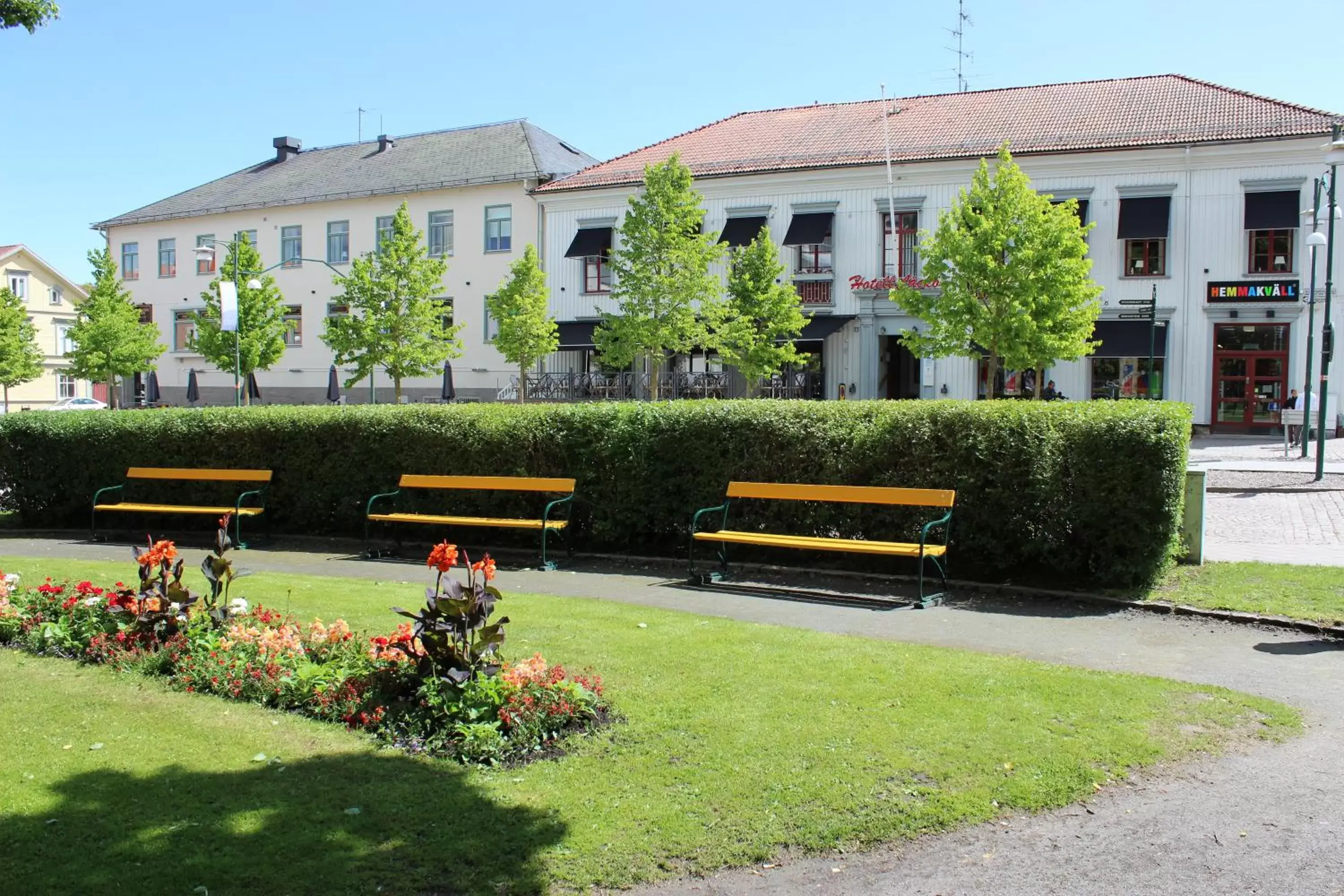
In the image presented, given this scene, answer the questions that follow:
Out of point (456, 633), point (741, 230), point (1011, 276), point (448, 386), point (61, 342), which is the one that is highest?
point (741, 230)

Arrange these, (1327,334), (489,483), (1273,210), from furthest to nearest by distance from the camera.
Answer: (1273,210) < (1327,334) < (489,483)

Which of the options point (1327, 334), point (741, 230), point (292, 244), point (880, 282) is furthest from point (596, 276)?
point (1327, 334)

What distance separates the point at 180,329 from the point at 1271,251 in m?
44.6

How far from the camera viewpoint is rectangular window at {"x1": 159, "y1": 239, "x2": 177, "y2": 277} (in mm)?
51000

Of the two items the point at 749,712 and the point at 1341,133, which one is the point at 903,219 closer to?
the point at 1341,133

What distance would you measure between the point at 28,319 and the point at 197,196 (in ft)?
44.2

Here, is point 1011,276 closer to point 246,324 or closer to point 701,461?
point 701,461

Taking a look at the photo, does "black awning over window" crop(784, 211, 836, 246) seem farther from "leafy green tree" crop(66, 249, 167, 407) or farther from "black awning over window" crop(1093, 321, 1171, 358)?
"leafy green tree" crop(66, 249, 167, 407)

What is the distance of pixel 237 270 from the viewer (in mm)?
40594

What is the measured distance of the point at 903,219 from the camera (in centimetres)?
3628

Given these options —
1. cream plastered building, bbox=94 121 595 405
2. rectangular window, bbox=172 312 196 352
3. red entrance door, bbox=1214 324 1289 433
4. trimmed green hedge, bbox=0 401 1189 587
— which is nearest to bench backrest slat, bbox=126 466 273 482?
trimmed green hedge, bbox=0 401 1189 587

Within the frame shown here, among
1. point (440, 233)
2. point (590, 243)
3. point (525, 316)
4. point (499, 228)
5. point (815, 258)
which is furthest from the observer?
point (440, 233)

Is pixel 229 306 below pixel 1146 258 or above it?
below

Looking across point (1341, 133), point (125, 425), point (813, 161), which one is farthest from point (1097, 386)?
point (125, 425)
